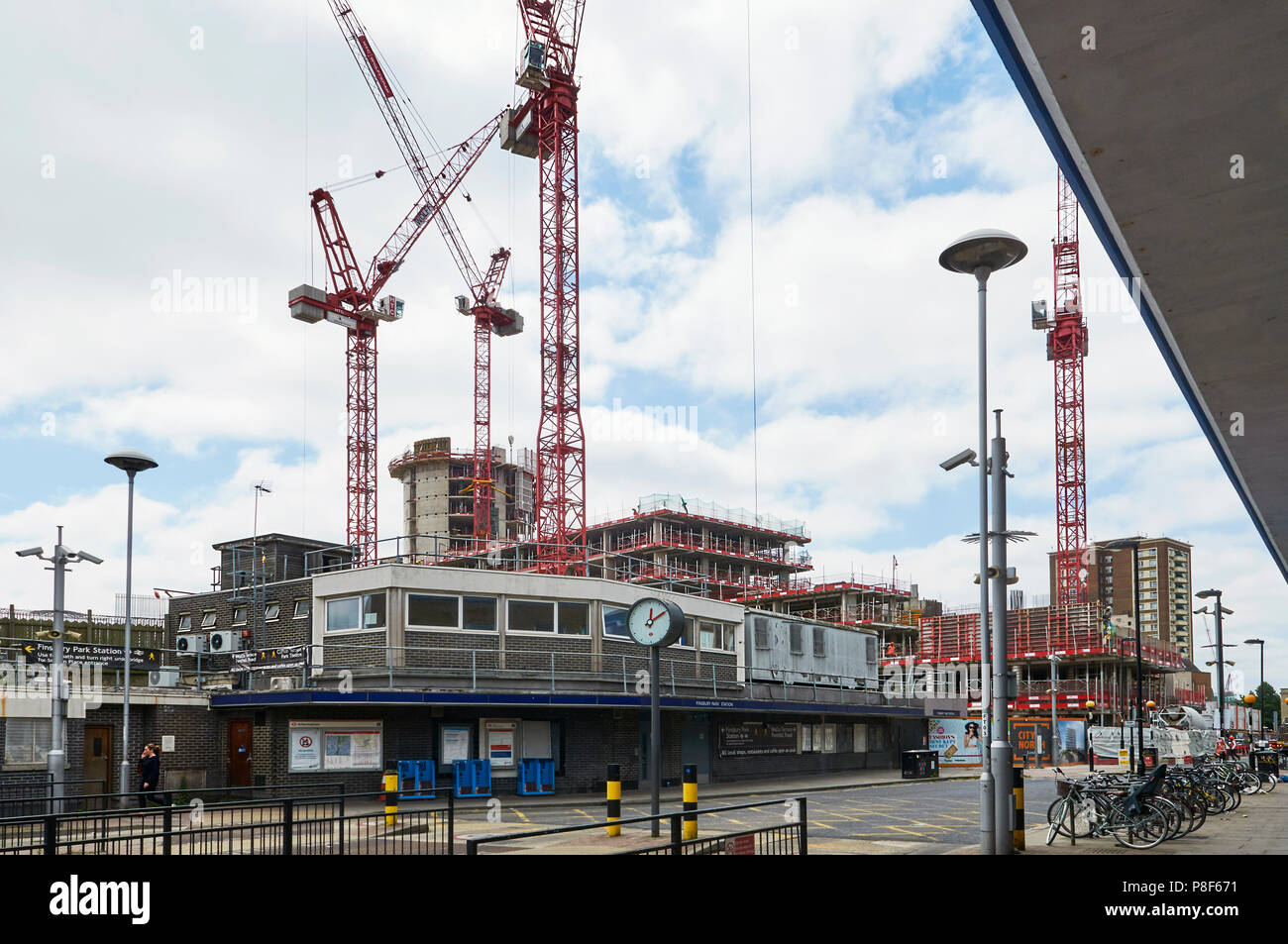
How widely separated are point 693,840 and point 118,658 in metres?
23.4

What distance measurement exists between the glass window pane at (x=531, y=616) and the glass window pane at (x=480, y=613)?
0.55 meters

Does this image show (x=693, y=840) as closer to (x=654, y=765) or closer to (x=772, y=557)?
(x=654, y=765)

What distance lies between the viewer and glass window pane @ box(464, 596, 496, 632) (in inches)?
1161

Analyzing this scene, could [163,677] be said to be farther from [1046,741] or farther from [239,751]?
[1046,741]

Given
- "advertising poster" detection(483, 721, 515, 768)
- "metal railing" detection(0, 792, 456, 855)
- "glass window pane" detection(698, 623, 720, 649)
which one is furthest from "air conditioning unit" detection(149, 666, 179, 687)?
"metal railing" detection(0, 792, 456, 855)

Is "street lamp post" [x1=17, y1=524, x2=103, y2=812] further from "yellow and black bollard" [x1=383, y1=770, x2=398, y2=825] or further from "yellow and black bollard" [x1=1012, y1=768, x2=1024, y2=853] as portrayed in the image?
"yellow and black bollard" [x1=1012, y1=768, x2=1024, y2=853]

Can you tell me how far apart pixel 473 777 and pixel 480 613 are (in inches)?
164

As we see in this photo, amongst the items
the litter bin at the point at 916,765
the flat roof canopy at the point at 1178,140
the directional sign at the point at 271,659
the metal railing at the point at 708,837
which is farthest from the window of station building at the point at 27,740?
the litter bin at the point at 916,765

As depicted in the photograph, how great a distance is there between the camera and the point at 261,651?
30281 millimetres

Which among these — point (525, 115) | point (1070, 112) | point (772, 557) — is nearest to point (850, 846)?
point (1070, 112)

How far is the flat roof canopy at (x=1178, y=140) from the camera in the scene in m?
5.51

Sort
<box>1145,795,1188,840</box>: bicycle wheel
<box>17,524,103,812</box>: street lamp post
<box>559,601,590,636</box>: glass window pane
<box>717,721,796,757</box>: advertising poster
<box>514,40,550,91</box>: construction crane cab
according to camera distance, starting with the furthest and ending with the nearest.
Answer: <box>514,40,550,91</box>: construction crane cab, <box>717,721,796,757</box>: advertising poster, <box>559,601,590,636</box>: glass window pane, <box>17,524,103,812</box>: street lamp post, <box>1145,795,1188,840</box>: bicycle wheel

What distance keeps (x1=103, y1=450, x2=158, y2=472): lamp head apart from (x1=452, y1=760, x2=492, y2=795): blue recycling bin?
10.2 metres
